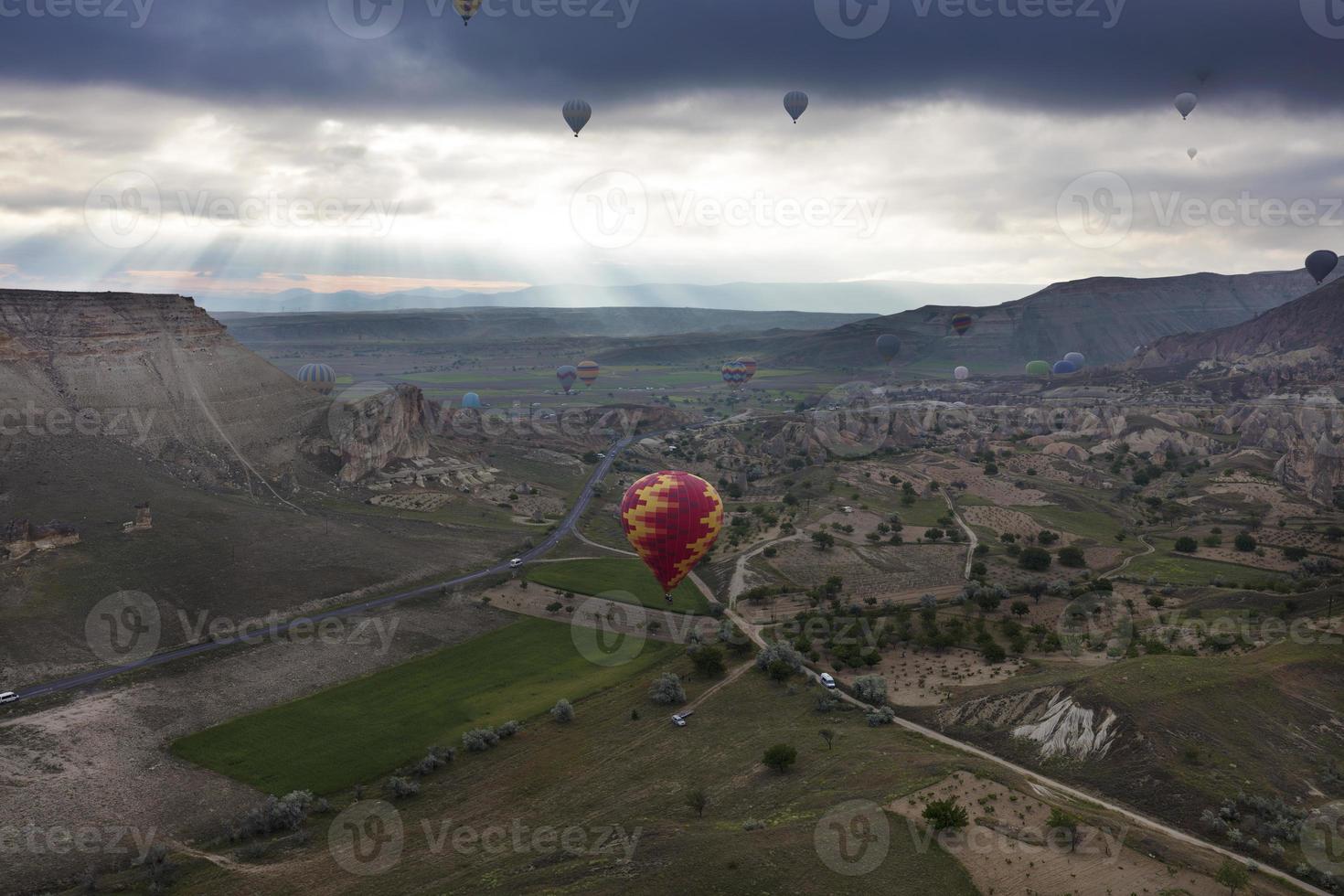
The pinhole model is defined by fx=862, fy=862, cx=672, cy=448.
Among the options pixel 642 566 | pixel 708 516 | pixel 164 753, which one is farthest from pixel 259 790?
pixel 642 566

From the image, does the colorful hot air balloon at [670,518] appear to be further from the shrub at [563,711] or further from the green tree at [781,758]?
the green tree at [781,758]

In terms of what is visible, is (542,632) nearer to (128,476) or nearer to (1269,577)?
(128,476)

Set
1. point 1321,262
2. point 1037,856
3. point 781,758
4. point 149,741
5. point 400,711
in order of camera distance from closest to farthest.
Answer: point 1037,856
point 781,758
point 149,741
point 400,711
point 1321,262

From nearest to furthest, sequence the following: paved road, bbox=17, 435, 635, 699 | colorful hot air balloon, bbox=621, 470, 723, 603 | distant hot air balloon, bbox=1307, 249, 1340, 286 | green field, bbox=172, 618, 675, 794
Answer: green field, bbox=172, 618, 675, 794
colorful hot air balloon, bbox=621, 470, 723, 603
paved road, bbox=17, 435, 635, 699
distant hot air balloon, bbox=1307, 249, 1340, 286

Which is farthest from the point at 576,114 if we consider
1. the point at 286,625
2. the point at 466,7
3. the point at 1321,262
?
the point at 1321,262

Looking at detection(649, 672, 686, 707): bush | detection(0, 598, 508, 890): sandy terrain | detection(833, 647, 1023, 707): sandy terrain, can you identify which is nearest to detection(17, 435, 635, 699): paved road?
detection(0, 598, 508, 890): sandy terrain

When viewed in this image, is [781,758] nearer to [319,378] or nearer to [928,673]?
[928,673]

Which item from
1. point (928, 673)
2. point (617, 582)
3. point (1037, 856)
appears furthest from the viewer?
point (617, 582)

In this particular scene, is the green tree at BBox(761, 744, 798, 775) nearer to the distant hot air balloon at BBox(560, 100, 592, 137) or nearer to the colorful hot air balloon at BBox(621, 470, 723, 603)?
the colorful hot air balloon at BBox(621, 470, 723, 603)
